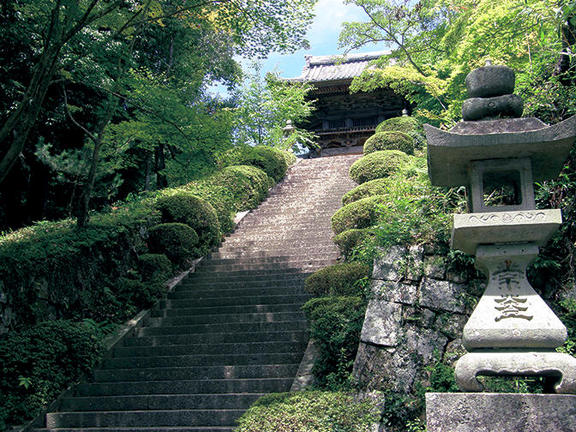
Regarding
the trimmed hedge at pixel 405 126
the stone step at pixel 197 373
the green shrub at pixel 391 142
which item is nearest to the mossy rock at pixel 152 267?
the stone step at pixel 197 373

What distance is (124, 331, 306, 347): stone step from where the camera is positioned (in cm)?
818

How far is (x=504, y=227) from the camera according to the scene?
473cm

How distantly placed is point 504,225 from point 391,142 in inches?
446

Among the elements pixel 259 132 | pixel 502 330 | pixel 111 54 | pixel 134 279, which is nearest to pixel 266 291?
pixel 134 279

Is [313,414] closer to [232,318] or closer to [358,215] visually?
[232,318]

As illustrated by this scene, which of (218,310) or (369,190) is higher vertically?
(369,190)

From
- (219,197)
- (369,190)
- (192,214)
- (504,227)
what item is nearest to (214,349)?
(192,214)

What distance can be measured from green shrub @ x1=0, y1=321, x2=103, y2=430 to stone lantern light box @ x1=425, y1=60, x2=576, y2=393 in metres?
5.55

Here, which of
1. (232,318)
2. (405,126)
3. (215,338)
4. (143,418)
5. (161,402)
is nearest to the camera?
(143,418)

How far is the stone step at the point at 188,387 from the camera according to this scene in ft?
23.2

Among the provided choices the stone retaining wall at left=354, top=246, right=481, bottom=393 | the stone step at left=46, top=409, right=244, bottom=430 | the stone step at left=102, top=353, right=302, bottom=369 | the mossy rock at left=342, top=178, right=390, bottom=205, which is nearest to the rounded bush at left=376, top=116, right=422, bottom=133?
the mossy rock at left=342, top=178, right=390, bottom=205

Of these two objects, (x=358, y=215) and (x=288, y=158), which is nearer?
(x=358, y=215)

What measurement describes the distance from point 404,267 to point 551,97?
10.2ft

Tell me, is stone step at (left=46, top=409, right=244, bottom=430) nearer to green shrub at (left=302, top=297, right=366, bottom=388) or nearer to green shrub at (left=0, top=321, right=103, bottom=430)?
green shrub at (left=0, top=321, right=103, bottom=430)
